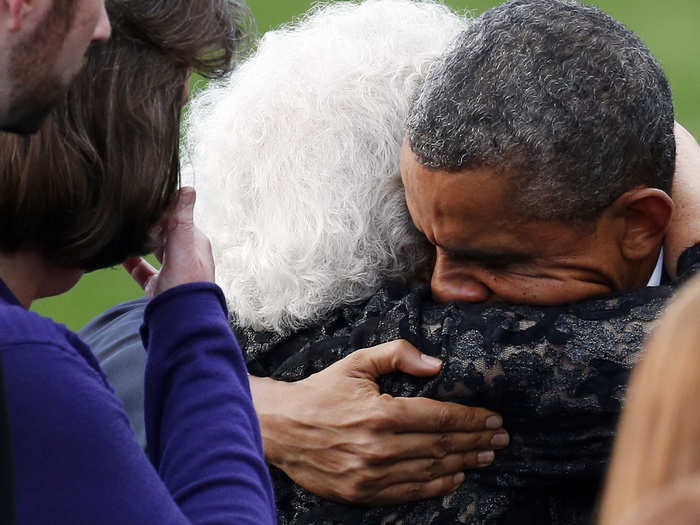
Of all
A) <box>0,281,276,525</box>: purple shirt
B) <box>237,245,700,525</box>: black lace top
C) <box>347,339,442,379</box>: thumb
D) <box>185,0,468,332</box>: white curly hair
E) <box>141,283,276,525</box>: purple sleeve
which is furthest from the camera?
<box>185,0,468,332</box>: white curly hair

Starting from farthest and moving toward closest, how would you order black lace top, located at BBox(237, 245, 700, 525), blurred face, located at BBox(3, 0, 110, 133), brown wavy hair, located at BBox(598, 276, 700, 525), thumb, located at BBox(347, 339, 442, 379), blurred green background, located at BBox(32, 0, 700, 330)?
1. blurred green background, located at BBox(32, 0, 700, 330)
2. thumb, located at BBox(347, 339, 442, 379)
3. black lace top, located at BBox(237, 245, 700, 525)
4. blurred face, located at BBox(3, 0, 110, 133)
5. brown wavy hair, located at BBox(598, 276, 700, 525)

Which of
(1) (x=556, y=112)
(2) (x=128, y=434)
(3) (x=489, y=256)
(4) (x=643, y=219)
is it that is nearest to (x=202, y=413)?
(2) (x=128, y=434)

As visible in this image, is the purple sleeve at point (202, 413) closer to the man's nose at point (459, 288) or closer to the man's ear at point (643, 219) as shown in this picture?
the man's nose at point (459, 288)

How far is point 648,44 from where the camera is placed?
9.23 metres

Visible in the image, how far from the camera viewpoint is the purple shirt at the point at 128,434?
150 cm

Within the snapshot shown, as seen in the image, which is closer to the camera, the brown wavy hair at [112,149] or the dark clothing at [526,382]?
the brown wavy hair at [112,149]

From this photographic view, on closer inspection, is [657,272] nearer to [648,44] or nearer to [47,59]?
[47,59]

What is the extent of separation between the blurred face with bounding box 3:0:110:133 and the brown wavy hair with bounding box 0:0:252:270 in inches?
6.6

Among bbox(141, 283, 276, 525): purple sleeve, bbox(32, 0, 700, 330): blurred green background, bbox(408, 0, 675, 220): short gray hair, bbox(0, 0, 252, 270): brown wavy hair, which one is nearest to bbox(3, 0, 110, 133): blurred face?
bbox(0, 0, 252, 270): brown wavy hair

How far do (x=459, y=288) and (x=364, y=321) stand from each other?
200mm

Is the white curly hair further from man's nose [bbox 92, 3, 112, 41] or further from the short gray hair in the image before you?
man's nose [bbox 92, 3, 112, 41]

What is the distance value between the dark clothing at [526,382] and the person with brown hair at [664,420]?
1038 millimetres

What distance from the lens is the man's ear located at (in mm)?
2211

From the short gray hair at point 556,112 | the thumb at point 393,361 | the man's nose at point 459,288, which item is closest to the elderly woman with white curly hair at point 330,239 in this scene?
the thumb at point 393,361
